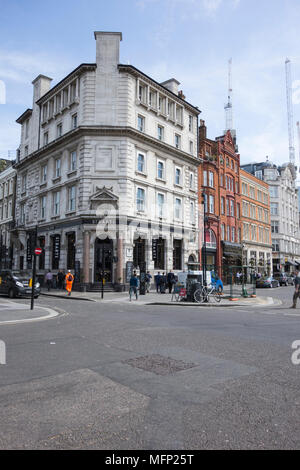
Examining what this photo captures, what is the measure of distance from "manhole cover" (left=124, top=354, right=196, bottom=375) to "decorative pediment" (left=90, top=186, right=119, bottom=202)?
72.6 ft

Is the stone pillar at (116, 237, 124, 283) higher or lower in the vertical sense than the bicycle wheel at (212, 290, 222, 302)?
higher

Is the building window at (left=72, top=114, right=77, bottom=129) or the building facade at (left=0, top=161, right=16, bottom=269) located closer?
the building window at (left=72, top=114, right=77, bottom=129)

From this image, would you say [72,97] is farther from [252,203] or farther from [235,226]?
[252,203]

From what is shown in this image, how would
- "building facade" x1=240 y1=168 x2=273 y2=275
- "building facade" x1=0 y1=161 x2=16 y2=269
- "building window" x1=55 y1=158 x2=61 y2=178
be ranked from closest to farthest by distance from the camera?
"building window" x1=55 y1=158 x2=61 y2=178 < "building facade" x1=0 y1=161 x2=16 y2=269 < "building facade" x1=240 y1=168 x2=273 y2=275

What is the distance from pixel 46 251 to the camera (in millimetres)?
32156


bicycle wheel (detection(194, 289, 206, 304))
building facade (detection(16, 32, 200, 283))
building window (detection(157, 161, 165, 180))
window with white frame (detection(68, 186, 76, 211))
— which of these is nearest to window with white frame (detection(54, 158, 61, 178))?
building facade (detection(16, 32, 200, 283))

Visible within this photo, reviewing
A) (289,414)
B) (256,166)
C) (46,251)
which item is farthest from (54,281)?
(256,166)

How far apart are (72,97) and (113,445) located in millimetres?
32507

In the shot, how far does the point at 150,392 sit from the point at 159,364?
1.30 m

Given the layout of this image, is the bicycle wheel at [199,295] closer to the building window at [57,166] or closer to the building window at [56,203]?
the building window at [56,203]

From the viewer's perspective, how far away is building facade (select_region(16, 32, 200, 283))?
2734 centimetres

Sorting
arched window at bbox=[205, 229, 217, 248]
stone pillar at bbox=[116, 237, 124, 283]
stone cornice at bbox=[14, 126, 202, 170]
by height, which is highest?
stone cornice at bbox=[14, 126, 202, 170]

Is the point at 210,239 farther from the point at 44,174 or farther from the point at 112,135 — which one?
the point at 44,174

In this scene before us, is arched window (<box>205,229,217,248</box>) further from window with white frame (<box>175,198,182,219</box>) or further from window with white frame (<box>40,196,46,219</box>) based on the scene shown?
window with white frame (<box>40,196,46,219</box>)
